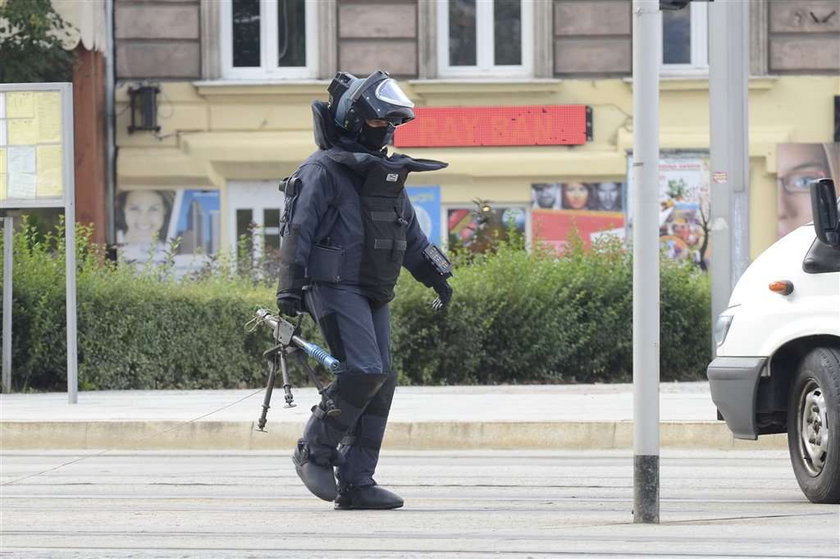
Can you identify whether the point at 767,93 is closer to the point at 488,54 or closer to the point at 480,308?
the point at 488,54

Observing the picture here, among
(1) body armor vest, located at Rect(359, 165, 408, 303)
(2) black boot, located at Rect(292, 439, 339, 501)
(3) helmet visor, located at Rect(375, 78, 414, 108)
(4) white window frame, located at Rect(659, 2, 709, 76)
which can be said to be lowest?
(2) black boot, located at Rect(292, 439, 339, 501)

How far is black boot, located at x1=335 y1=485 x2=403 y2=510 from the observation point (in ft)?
24.2

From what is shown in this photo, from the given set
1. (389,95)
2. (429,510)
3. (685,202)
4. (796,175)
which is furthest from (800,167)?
(389,95)

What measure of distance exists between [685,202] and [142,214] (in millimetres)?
7359

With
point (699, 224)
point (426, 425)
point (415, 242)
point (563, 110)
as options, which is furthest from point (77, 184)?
point (415, 242)

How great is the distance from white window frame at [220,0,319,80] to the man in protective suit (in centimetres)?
1424

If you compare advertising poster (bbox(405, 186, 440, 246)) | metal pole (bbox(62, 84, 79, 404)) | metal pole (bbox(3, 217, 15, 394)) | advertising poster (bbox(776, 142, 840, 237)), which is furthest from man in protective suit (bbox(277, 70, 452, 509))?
advertising poster (bbox(776, 142, 840, 237))

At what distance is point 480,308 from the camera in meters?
13.8

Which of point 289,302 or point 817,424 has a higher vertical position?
point 289,302

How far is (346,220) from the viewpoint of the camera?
23.5 feet

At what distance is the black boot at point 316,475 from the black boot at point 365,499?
0.08 metres

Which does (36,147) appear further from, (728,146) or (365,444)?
(365,444)

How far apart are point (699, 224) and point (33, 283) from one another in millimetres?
10377

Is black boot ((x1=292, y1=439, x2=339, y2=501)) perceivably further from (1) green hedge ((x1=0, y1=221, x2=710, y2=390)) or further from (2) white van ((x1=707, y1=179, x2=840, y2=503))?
(1) green hedge ((x1=0, y1=221, x2=710, y2=390))
